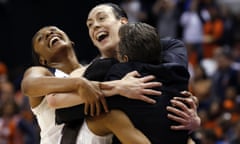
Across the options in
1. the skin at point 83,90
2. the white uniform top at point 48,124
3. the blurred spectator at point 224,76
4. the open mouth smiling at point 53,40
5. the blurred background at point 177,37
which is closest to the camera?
the skin at point 83,90

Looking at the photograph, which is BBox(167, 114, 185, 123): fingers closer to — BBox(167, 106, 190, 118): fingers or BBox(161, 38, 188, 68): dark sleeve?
BBox(167, 106, 190, 118): fingers

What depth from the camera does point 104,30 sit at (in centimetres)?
442

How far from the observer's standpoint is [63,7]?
13547mm

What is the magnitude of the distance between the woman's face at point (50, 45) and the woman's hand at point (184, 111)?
1108mm

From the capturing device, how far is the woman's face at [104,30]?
14.5ft

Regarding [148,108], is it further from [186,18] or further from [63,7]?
[63,7]

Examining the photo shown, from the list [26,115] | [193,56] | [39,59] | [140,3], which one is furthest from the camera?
[140,3]

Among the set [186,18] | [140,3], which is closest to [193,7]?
[186,18]

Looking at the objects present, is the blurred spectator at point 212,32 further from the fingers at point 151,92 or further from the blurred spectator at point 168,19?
the fingers at point 151,92

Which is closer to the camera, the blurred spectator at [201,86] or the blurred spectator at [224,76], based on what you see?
the blurred spectator at [201,86]

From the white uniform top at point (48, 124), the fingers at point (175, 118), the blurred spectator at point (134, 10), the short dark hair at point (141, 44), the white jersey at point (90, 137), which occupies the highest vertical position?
the short dark hair at point (141, 44)

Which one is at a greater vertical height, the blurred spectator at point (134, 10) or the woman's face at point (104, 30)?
the woman's face at point (104, 30)

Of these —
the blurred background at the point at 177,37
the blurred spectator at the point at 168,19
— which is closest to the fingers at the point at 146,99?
the blurred background at the point at 177,37

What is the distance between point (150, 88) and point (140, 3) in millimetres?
9143
